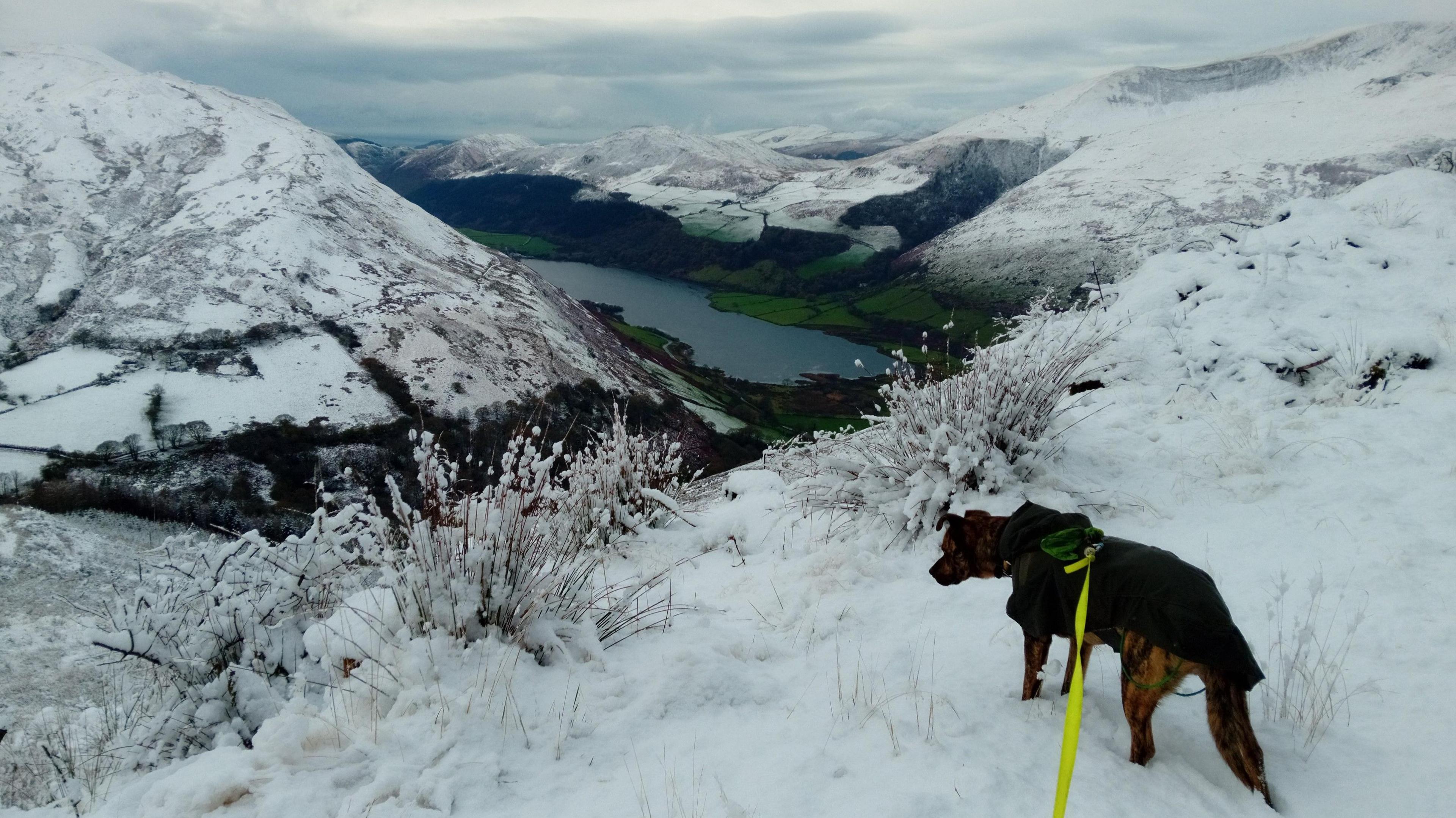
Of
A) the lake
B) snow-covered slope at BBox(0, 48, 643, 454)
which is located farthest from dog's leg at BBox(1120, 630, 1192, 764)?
the lake

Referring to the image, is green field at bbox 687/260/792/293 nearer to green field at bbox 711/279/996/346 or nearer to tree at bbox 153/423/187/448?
green field at bbox 711/279/996/346

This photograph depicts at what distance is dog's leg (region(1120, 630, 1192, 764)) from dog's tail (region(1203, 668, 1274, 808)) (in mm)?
138

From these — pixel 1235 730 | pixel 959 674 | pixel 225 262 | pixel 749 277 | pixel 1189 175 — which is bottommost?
pixel 749 277

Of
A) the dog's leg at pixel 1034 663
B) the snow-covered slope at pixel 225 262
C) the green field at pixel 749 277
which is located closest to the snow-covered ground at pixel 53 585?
the snow-covered slope at pixel 225 262

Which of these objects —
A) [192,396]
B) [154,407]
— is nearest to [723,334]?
[192,396]

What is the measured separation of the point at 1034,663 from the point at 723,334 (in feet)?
406

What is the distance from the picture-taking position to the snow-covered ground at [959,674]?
9.49 ft

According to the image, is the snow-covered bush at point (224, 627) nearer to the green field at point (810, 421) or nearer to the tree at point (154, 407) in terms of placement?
the tree at point (154, 407)

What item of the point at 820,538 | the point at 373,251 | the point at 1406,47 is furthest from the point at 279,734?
the point at 1406,47

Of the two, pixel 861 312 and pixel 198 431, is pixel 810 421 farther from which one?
pixel 861 312

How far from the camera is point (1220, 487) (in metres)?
5.73

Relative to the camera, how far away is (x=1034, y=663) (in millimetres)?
3514

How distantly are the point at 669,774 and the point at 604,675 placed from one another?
98 cm

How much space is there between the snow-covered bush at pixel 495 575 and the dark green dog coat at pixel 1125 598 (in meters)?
2.41
